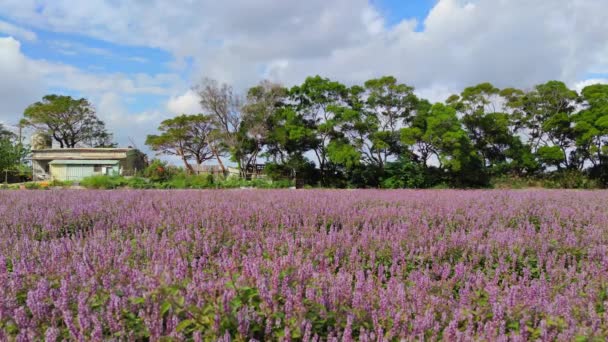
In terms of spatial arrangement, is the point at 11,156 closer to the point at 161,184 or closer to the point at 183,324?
the point at 161,184

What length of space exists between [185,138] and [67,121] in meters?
14.1

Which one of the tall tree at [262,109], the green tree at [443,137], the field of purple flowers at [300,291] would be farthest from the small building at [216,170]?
the field of purple flowers at [300,291]

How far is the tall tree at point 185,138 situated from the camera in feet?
134

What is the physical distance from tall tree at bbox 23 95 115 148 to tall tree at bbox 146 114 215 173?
7.90 m

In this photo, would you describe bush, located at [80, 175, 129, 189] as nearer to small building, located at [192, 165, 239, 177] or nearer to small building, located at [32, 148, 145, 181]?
small building, located at [192, 165, 239, 177]

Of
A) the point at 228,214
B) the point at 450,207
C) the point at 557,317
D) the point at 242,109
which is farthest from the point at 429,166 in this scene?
the point at 557,317

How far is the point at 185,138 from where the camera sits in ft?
138

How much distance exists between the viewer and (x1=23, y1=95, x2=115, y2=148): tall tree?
44.2 m

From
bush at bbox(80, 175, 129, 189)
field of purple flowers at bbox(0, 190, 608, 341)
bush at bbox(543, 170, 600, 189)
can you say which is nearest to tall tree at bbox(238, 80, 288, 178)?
bush at bbox(80, 175, 129, 189)

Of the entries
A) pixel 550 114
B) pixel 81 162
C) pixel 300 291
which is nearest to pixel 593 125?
pixel 550 114

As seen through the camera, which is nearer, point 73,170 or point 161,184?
point 161,184

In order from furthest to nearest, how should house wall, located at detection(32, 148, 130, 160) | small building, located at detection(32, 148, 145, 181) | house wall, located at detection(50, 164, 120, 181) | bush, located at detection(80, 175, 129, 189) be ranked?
house wall, located at detection(32, 148, 130, 160)
small building, located at detection(32, 148, 145, 181)
house wall, located at detection(50, 164, 120, 181)
bush, located at detection(80, 175, 129, 189)

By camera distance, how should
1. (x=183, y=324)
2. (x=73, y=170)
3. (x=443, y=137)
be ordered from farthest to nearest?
(x=73, y=170) → (x=443, y=137) → (x=183, y=324)

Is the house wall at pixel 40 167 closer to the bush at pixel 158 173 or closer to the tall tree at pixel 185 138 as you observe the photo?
the tall tree at pixel 185 138
